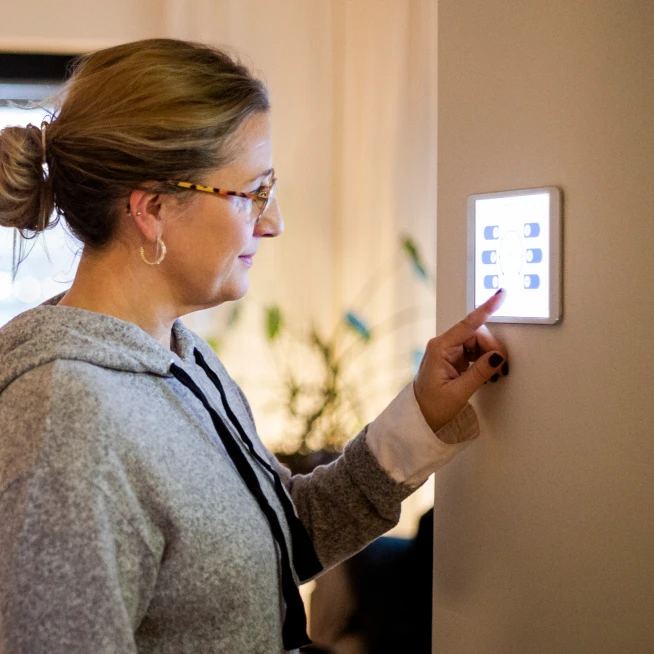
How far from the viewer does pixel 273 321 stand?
→ 7.28 ft

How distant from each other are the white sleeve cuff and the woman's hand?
0.6 inches

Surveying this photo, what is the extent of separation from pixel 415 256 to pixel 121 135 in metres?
1.26

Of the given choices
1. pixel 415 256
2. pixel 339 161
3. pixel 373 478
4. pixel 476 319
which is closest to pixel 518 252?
pixel 476 319

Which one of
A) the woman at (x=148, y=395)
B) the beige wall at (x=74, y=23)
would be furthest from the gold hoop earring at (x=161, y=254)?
the beige wall at (x=74, y=23)

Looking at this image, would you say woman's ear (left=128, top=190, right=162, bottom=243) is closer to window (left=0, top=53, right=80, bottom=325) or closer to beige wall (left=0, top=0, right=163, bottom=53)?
window (left=0, top=53, right=80, bottom=325)

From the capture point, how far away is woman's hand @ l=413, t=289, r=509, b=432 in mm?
1025

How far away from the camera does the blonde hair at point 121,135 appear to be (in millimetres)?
902

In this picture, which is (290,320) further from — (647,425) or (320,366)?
(647,425)

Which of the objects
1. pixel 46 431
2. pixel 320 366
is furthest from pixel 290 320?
pixel 46 431

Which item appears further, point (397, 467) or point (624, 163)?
point (397, 467)

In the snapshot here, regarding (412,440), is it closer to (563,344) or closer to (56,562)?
(563,344)

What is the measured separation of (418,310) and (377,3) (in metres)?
0.87

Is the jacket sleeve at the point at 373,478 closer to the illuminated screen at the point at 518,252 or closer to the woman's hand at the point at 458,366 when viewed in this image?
the woman's hand at the point at 458,366

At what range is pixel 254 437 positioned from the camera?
1.15 metres
